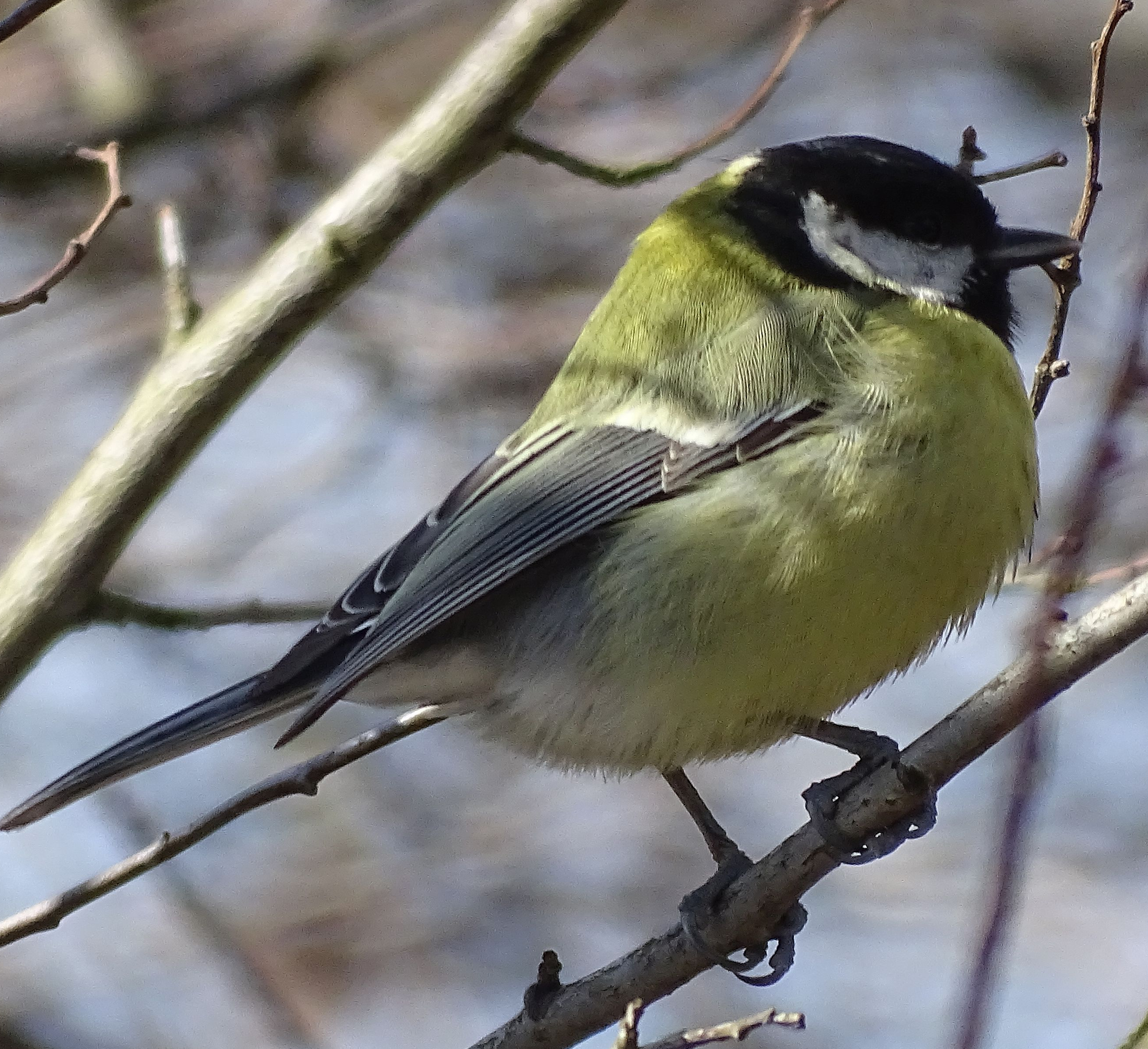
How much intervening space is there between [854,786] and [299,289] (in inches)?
46.2

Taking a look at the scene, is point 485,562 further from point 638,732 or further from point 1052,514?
point 1052,514

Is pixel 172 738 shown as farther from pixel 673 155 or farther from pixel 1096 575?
pixel 1096 575

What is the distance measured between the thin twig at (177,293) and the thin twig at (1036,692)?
1.84 m

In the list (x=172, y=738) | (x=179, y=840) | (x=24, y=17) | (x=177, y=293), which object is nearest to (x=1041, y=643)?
(x=24, y=17)

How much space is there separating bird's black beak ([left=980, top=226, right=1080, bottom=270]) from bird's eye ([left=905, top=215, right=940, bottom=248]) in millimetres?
94

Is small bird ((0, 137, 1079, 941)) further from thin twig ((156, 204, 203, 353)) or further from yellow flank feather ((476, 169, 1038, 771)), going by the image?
thin twig ((156, 204, 203, 353))

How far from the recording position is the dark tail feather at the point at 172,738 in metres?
2.53

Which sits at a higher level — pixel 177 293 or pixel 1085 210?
pixel 177 293

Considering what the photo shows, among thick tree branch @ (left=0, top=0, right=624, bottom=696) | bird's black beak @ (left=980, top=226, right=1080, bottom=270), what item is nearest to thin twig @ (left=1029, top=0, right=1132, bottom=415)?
bird's black beak @ (left=980, top=226, right=1080, bottom=270)

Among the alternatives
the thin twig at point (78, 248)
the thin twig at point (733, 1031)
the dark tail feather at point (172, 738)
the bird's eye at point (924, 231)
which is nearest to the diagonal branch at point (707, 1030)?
the thin twig at point (733, 1031)

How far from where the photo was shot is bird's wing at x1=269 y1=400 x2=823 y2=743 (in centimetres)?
258

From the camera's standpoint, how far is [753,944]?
242cm

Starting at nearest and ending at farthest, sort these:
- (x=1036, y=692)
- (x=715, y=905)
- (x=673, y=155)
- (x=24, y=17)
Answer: (x=1036, y=692)
(x=24, y=17)
(x=715, y=905)
(x=673, y=155)

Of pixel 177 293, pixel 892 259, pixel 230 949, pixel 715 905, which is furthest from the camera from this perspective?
pixel 230 949
